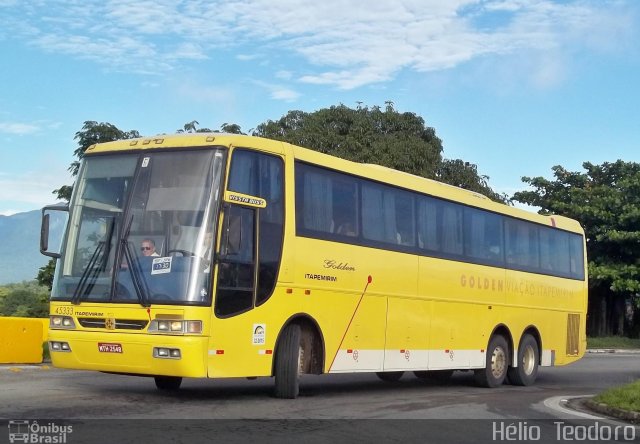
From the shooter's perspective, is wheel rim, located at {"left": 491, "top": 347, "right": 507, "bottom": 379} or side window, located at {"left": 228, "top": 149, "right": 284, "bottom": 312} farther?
wheel rim, located at {"left": 491, "top": 347, "right": 507, "bottom": 379}

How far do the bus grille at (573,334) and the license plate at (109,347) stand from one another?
1284cm

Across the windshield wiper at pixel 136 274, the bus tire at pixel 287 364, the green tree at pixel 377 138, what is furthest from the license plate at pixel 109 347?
the green tree at pixel 377 138

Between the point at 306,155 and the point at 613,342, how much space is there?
30595 mm

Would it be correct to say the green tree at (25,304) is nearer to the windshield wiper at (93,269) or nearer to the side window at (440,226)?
the side window at (440,226)

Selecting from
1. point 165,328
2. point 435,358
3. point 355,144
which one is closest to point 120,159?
point 165,328

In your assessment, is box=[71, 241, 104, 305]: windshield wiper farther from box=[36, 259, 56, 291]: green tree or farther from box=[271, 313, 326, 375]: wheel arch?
box=[36, 259, 56, 291]: green tree

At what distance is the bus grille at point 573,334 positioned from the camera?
20.7m

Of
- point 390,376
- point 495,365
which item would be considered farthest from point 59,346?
point 495,365

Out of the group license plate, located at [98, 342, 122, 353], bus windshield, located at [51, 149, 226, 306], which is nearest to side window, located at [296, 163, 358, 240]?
bus windshield, located at [51, 149, 226, 306]

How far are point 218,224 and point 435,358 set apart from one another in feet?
20.1

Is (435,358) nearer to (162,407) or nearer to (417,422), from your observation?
(417,422)

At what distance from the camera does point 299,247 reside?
12.3 m

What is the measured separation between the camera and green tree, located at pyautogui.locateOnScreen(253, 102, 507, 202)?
127 feet

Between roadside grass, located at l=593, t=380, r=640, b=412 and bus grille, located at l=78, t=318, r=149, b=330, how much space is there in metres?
6.81
